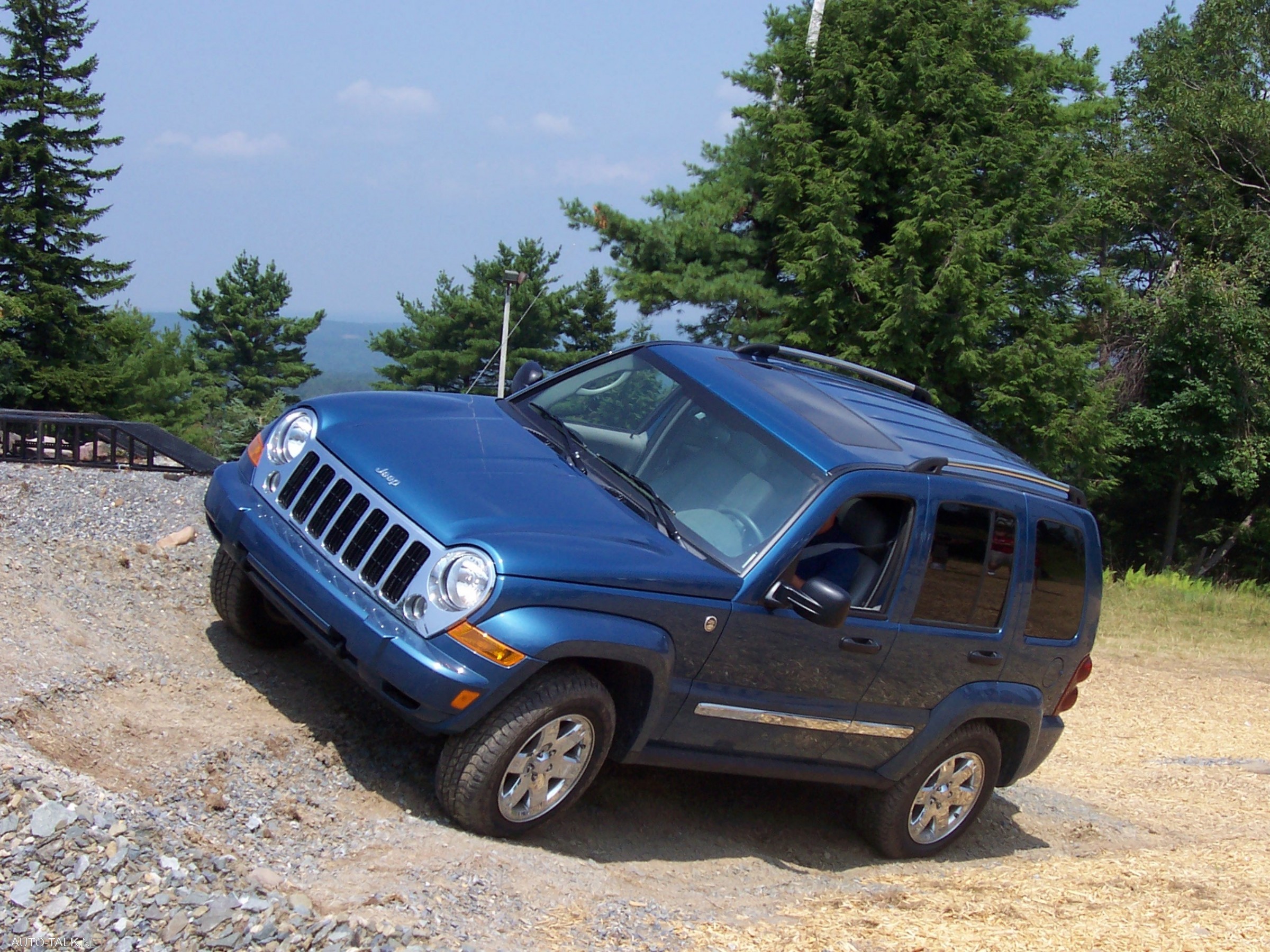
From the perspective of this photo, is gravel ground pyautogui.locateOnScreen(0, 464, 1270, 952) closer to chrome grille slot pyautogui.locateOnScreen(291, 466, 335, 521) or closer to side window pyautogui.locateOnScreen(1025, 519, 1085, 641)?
chrome grille slot pyautogui.locateOnScreen(291, 466, 335, 521)

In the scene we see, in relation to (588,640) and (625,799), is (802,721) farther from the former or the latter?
(588,640)

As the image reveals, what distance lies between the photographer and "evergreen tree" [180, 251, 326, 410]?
249ft

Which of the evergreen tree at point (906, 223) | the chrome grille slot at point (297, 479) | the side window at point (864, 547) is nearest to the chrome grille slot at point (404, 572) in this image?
the chrome grille slot at point (297, 479)

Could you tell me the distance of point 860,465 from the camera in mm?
5387

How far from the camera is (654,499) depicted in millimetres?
5320

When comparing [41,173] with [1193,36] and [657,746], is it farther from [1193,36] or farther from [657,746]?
[657,746]

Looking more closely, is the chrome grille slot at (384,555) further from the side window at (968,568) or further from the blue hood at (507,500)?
the side window at (968,568)

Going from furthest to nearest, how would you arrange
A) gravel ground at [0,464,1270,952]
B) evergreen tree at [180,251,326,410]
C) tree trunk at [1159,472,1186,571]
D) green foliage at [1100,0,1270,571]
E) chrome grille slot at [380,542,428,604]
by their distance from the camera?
evergreen tree at [180,251,326,410] → tree trunk at [1159,472,1186,571] → green foliage at [1100,0,1270,571] → chrome grille slot at [380,542,428,604] → gravel ground at [0,464,1270,952]

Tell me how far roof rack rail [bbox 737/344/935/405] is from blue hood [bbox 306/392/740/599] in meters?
1.44

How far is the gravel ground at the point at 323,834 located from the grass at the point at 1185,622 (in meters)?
7.99

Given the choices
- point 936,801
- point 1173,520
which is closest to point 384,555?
point 936,801

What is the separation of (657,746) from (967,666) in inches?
68.9

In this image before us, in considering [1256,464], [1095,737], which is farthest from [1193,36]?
[1095,737]

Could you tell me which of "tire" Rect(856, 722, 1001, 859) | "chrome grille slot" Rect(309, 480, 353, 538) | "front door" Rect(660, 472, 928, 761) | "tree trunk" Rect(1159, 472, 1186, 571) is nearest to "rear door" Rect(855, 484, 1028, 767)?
"front door" Rect(660, 472, 928, 761)
